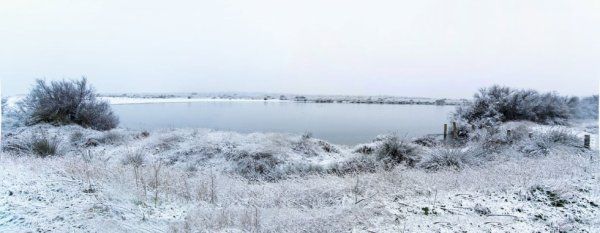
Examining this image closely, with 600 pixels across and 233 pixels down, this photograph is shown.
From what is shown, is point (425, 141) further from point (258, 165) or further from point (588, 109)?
point (588, 109)

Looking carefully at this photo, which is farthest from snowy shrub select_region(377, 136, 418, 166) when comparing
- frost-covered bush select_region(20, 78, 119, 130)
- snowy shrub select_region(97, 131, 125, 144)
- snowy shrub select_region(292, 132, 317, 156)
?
frost-covered bush select_region(20, 78, 119, 130)

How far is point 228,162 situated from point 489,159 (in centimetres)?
1040

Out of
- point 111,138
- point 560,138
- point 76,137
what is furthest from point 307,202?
point 76,137

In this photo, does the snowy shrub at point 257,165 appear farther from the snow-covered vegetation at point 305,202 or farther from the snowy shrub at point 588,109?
the snowy shrub at point 588,109

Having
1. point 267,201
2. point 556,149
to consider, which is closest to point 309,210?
point 267,201

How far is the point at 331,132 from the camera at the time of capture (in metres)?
29.7

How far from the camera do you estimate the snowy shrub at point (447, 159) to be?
13.6 meters

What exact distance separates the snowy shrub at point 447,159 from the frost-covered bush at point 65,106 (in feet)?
71.8

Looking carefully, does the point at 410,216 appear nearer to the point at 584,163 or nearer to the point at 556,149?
the point at 584,163

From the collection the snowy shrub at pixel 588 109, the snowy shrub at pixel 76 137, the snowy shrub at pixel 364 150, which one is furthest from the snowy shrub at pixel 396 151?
the snowy shrub at pixel 588 109

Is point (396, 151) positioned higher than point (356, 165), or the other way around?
point (396, 151)

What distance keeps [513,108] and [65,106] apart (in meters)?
31.4

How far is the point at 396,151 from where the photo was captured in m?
16.9

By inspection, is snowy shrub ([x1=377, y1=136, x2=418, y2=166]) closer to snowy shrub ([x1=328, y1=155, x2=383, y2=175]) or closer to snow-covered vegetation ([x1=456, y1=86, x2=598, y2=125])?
snowy shrub ([x1=328, y1=155, x2=383, y2=175])
